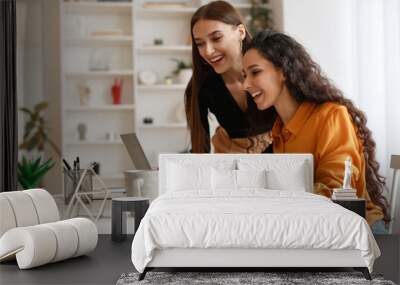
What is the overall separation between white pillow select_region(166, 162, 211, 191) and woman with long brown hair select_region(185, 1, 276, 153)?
1.10m

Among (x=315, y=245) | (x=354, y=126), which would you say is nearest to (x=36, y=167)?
(x=354, y=126)

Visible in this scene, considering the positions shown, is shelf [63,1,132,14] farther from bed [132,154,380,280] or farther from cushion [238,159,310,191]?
bed [132,154,380,280]

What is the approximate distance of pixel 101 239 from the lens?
19.9 ft

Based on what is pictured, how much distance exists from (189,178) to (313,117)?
1342mm

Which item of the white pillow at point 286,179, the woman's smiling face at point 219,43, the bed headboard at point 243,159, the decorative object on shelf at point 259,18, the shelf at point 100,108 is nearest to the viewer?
the white pillow at point 286,179

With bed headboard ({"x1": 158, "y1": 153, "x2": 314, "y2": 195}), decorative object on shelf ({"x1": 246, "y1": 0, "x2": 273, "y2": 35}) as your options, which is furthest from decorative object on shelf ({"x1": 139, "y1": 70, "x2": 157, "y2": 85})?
bed headboard ({"x1": 158, "y1": 153, "x2": 314, "y2": 195})

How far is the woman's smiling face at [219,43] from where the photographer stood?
6.60 meters

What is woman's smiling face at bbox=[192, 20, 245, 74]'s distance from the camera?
6602 mm

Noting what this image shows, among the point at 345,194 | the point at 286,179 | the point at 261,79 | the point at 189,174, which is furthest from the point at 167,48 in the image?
the point at 345,194

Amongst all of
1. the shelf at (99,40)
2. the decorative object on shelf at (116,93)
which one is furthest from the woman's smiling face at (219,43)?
the decorative object on shelf at (116,93)

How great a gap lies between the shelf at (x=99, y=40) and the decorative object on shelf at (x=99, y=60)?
0.12 m

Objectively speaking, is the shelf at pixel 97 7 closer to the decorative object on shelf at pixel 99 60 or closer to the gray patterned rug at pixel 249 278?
the decorative object on shelf at pixel 99 60

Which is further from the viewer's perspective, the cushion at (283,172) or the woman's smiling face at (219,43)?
the woman's smiling face at (219,43)

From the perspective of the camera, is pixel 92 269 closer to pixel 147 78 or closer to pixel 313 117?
pixel 313 117
